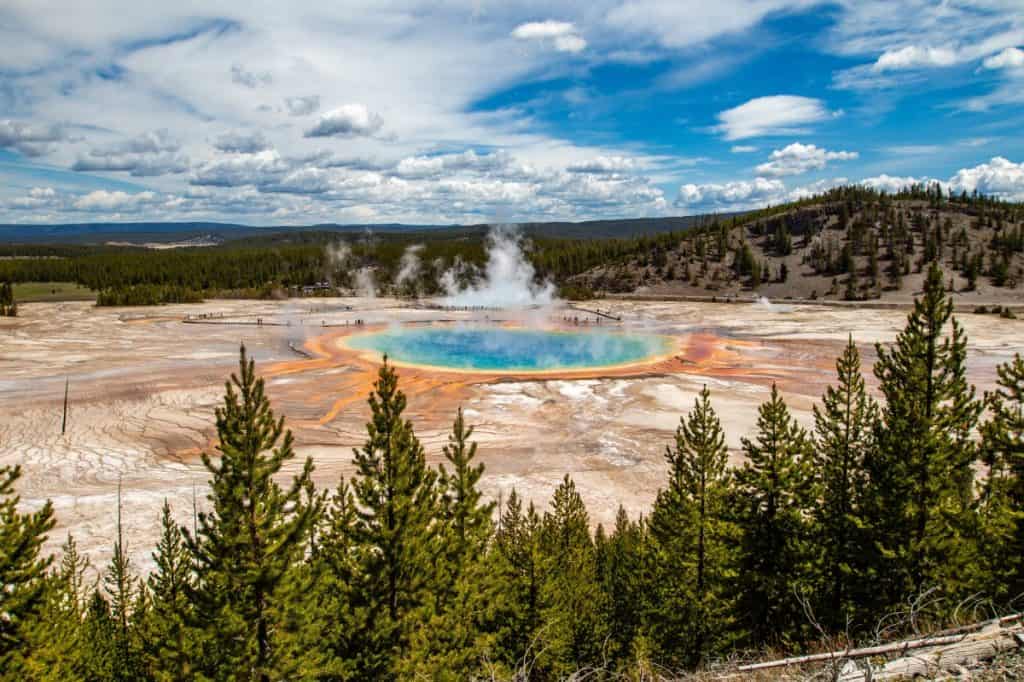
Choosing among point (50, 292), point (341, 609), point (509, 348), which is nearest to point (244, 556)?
point (341, 609)

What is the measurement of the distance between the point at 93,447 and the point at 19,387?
58.5 feet

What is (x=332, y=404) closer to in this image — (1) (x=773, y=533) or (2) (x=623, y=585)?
(2) (x=623, y=585)

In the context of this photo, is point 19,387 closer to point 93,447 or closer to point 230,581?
point 93,447

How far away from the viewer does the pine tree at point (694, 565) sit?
1463 cm

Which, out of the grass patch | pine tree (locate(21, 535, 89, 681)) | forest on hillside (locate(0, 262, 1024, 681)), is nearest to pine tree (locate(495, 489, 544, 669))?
forest on hillside (locate(0, 262, 1024, 681))

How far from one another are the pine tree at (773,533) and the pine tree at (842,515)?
1.72ft

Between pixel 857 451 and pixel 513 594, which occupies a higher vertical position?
pixel 857 451

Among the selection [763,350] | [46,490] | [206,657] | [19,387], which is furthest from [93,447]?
[763,350]

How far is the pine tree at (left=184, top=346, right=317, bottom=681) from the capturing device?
34.8 feet

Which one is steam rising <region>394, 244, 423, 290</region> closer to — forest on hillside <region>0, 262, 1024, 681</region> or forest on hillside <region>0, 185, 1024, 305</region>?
forest on hillside <region>0, 185, 1024, 305</region>

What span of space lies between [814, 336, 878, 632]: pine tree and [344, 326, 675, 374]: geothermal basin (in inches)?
1348

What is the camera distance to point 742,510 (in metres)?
16.5

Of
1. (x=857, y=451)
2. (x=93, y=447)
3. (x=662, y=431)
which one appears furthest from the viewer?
(x=662, y=431)

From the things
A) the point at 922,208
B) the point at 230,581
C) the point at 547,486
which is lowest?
the point at 547,486
